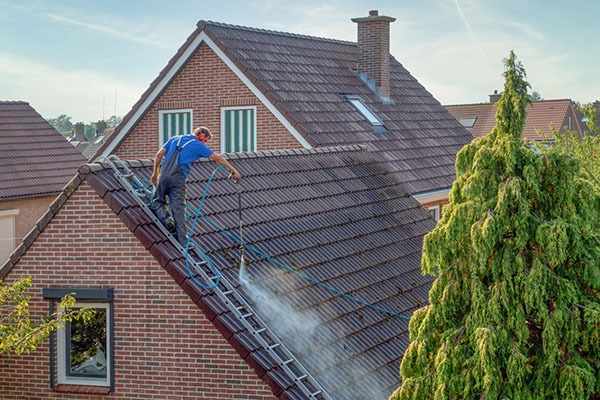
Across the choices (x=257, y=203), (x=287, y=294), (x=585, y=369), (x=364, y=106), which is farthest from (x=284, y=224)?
(x=364, y=106)

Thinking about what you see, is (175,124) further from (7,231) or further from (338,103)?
(7,231)

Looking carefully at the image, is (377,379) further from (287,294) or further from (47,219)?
(47,219)

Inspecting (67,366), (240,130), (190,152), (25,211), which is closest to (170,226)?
(190,152)

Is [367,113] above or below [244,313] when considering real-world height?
above

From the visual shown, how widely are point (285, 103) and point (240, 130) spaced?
1.42 m

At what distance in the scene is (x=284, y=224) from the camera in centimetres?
1262

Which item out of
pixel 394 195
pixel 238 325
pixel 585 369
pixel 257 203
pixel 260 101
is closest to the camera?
pixel 585 369

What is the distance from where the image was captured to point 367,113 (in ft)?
72.8

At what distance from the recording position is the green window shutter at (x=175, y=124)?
21.0 meters

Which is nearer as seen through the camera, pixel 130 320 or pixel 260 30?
pixel 130 320

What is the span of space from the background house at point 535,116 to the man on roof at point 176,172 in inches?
1698

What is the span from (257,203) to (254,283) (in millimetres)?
1996

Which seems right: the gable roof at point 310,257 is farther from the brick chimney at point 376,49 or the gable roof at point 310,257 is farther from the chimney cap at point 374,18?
the chimney cap at point 374,18

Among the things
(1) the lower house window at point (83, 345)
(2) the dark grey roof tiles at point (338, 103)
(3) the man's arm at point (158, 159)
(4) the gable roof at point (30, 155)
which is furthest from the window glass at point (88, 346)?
(4) the gable roof at point (30, 155)
